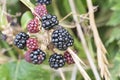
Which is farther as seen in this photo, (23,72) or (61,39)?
(23,72)

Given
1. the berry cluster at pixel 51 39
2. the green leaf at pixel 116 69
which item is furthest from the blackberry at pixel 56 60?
the green leaf at pixel 116 69

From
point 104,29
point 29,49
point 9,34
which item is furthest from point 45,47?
point 104,29

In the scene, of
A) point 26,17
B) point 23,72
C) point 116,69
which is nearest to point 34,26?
point 26,17

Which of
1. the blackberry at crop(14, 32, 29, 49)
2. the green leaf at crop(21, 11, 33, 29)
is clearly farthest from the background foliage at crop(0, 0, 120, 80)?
the blackberry at crop(14, 32, 29, 49)

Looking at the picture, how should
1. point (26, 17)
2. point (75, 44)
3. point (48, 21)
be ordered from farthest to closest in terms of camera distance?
point (75, 44) < point (26, 17) < point (48, 21)

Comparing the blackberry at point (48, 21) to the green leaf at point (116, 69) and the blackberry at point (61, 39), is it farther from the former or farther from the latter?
the green leaf at point (116, 69)

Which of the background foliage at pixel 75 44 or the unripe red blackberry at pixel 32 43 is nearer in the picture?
the unripe red blackberry at pixel 32 43

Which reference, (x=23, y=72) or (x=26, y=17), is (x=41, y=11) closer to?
(x=26, y=17)
